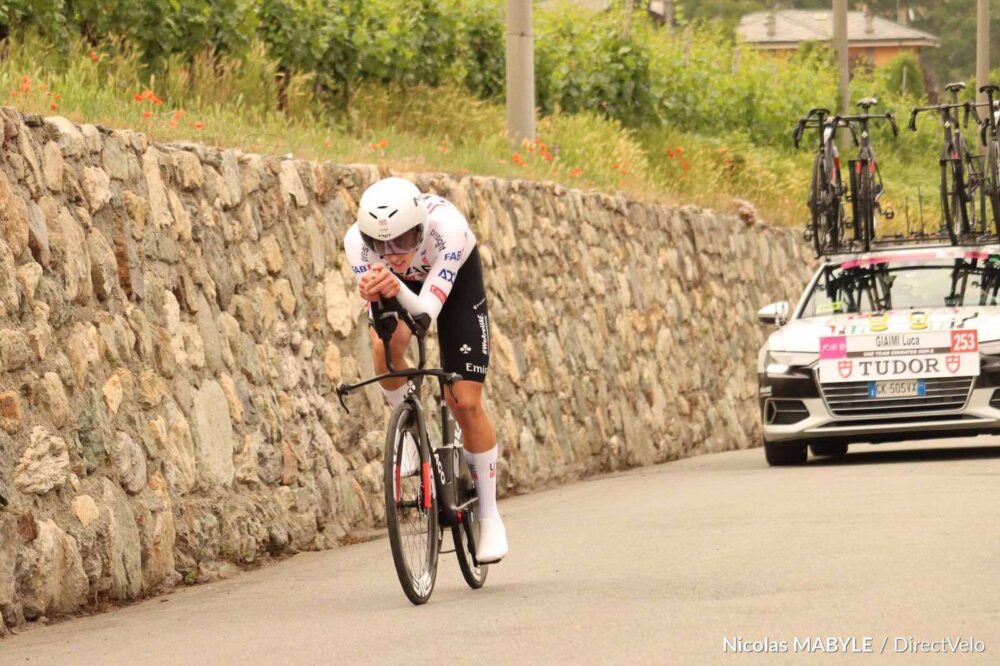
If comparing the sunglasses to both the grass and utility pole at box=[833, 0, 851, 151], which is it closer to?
the grass

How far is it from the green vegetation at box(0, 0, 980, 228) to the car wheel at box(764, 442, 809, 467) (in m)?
3.40

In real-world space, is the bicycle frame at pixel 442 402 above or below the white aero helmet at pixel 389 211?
below

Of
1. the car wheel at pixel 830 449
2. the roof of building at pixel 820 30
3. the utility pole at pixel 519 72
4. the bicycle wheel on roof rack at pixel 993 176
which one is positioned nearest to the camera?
the car wheel at pixel 830 449

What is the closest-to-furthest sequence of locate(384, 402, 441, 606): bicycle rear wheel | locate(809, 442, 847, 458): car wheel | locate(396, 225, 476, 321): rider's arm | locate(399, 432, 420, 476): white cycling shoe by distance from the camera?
1. locate(384, 402, 441, 606): bicycle rear wheel
2. locate(396, 225, 476, 321): rider's arm
3. locate(399, 432, 420, 476): white cycling shoe
4. locate(809, 442, 847, 458): car wheel

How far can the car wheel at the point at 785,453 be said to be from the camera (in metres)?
15.5

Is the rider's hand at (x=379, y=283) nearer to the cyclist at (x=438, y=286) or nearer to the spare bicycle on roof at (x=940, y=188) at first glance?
the cyclist at (x=438, y=286)

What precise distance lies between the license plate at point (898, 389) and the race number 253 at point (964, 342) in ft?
1.24

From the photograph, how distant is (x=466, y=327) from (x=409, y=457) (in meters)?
0.66

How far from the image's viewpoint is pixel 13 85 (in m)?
11.2

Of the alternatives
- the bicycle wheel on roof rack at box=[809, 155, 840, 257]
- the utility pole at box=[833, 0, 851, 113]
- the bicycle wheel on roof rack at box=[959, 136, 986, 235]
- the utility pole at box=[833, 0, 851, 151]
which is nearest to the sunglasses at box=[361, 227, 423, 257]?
the bicycle wheel on roof rack at box=[809, 155, 840, 257]

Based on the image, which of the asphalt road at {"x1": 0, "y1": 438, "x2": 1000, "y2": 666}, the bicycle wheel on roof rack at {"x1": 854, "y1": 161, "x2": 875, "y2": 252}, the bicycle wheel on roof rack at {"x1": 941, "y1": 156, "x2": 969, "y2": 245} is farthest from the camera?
the bicycle wheel on roof rack at {"x1": 854, "y1": 161, "x2": 875, "y2": 252}

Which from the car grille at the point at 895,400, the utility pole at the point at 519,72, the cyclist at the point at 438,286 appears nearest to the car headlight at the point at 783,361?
the car grille at the point at 895,400

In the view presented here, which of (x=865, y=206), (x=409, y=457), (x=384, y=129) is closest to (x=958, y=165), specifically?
(x=865, y=206)

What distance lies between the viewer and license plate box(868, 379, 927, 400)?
48.2 ft
